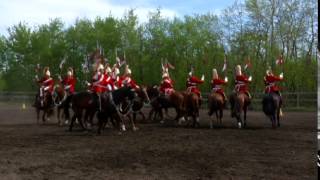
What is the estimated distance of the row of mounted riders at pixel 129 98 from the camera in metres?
16.2

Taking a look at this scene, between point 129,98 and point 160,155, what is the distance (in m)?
5.32

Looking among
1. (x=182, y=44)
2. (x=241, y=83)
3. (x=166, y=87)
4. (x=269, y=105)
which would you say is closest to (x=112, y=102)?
(x=241, y=83)

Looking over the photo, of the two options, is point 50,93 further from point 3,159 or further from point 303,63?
point 303,63

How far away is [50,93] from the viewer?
2083cm

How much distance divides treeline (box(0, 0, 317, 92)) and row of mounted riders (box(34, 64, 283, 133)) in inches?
297

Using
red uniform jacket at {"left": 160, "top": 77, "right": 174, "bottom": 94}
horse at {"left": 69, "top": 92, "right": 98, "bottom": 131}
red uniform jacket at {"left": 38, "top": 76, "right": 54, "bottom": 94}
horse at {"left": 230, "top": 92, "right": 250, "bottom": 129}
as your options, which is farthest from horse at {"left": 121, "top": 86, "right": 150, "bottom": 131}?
red uniform jacket at {"left": 38, "top": 76, "right": 54, "bottom": 94}

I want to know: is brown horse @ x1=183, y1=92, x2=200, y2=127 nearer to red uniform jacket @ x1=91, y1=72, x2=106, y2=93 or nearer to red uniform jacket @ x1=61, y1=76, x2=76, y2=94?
red uniform jacket @ x1=91, y1=72, x2=106, y2=93

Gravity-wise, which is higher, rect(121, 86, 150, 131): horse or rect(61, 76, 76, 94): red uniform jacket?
rect(61, 76, 76, 94): red uniform jacket

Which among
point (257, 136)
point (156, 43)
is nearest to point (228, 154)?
point (257, 136)

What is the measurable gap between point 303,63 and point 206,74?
679 cm

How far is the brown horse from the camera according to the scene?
19.2 m

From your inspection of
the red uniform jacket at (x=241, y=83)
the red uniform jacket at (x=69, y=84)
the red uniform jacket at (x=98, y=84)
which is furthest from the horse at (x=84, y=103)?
the red uniform jacket at (x=241, y=83)

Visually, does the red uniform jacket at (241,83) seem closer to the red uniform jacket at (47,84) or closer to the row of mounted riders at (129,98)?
the row of mounted riders at (129,98)

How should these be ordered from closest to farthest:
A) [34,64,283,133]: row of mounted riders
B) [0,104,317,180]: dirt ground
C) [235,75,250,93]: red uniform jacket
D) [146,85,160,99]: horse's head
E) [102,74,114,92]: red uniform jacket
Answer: [0,104,317,180]: dirt ground
[34,64,283,133]: row of mounted riders
[102,74,114,92]: red uniform jacket
[235,75,250,93]: red uniform jacket
[146,85,160,99]: horse's head
